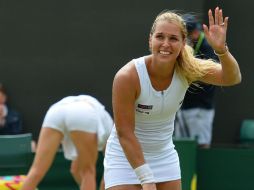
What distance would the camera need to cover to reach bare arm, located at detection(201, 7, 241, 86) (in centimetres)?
505

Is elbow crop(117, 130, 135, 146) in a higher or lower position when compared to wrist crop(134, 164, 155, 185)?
higher

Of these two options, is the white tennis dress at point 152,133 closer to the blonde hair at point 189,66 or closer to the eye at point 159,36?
the blonde hair at point 189,66

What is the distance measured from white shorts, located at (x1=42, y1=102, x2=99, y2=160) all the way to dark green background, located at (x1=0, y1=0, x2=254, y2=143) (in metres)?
2.37

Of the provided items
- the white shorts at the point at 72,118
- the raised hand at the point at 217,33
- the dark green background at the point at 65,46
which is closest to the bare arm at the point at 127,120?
the raised hand at the point at 217,33

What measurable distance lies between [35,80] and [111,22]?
3.68 ft

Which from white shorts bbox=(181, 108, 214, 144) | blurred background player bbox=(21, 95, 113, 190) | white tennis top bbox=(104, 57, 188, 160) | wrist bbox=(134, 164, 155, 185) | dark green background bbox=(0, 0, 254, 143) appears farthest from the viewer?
dark green background bbox=(0, 0, 254, 143)

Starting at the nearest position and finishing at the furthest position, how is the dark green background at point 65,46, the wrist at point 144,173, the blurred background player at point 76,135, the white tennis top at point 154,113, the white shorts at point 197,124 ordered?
the wrist at point 144,173 → the white tennis top at point 154,113 → the blurred background player at point 76,135 → the white shorts at point 197,124 → the dark green background at point 65,46

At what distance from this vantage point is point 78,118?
7664mm

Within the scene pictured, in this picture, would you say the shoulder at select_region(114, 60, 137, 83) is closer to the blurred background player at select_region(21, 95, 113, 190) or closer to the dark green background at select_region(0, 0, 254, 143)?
the blurred background player at select_region(21, 95, 113, 190)

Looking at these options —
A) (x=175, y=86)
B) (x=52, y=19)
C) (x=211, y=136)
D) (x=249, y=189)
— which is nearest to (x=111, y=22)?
(x=52, y=19)

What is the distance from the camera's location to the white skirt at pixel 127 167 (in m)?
5.20

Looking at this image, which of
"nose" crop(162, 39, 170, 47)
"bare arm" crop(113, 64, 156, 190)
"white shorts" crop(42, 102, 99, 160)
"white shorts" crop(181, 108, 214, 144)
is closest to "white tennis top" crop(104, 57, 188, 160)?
"bare arm" crop(113, 64, 156, 190)

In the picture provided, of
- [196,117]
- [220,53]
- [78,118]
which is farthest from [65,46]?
[220,53]

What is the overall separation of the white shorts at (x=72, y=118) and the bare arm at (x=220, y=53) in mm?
2535
